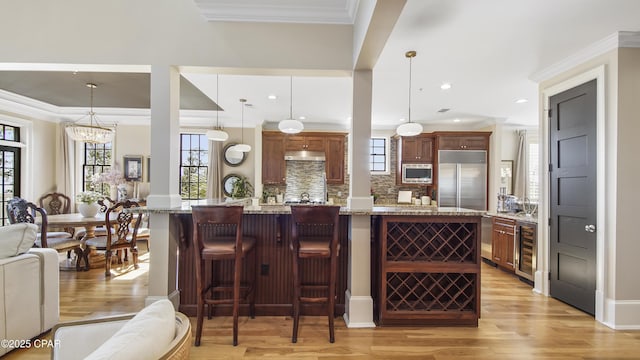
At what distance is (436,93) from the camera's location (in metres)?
4.29

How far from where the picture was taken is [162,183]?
2582 mm

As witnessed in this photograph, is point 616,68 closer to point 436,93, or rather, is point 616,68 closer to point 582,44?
point 582,44

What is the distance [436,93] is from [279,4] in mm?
2780

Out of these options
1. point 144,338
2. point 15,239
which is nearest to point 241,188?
point 15,239

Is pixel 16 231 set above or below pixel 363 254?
above

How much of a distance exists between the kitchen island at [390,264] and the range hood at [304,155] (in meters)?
3.49

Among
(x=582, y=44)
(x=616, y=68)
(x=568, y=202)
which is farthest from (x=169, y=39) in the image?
(x=568, y=202)

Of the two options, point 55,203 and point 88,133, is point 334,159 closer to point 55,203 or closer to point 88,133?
point 88,133

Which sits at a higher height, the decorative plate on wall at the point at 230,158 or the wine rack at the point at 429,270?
the decorative plate on wall at the point at 230,158

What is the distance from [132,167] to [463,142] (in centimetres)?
711

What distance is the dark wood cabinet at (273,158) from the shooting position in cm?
619

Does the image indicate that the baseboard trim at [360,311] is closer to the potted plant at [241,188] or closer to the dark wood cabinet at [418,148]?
the potted plant at [241,188]

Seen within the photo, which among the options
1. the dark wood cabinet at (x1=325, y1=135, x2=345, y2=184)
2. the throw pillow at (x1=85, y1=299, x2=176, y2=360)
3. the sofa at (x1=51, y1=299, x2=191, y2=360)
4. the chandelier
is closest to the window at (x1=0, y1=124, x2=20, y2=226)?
the chandelier

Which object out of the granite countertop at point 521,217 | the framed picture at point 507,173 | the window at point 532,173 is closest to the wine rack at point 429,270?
the granite countertop at point 521,217
